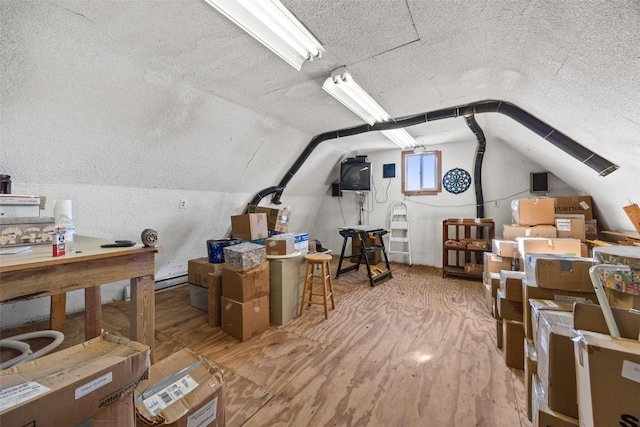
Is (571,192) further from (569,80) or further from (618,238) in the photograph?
(569,80)

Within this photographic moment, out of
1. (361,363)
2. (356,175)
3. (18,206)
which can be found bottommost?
(361,363)

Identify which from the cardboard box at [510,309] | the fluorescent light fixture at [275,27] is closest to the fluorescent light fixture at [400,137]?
the fluorescent light fixture at [275,27]

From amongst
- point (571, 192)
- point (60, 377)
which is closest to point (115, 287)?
point (60, 377)

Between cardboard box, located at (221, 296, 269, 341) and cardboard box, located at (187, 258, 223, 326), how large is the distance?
0.50 feet

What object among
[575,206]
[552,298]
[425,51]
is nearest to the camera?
[552,298]

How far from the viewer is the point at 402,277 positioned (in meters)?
3.93

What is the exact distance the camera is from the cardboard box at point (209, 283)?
89.9 inches

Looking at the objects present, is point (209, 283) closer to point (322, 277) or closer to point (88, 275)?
point (322, 277)

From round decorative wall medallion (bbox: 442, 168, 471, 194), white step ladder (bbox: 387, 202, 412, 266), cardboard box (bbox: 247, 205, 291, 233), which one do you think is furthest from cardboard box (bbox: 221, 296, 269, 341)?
round decorative wall medallion (bbox: 442, 168, 471, 194)

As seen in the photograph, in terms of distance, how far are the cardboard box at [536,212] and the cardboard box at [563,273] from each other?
188 cm

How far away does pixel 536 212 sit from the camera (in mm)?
2926

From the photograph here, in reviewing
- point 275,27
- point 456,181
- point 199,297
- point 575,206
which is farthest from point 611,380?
point 456,181

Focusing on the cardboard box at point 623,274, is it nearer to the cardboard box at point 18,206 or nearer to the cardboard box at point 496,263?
the cardboard box at point 496,263

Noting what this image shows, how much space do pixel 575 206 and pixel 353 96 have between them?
3.27 metres
